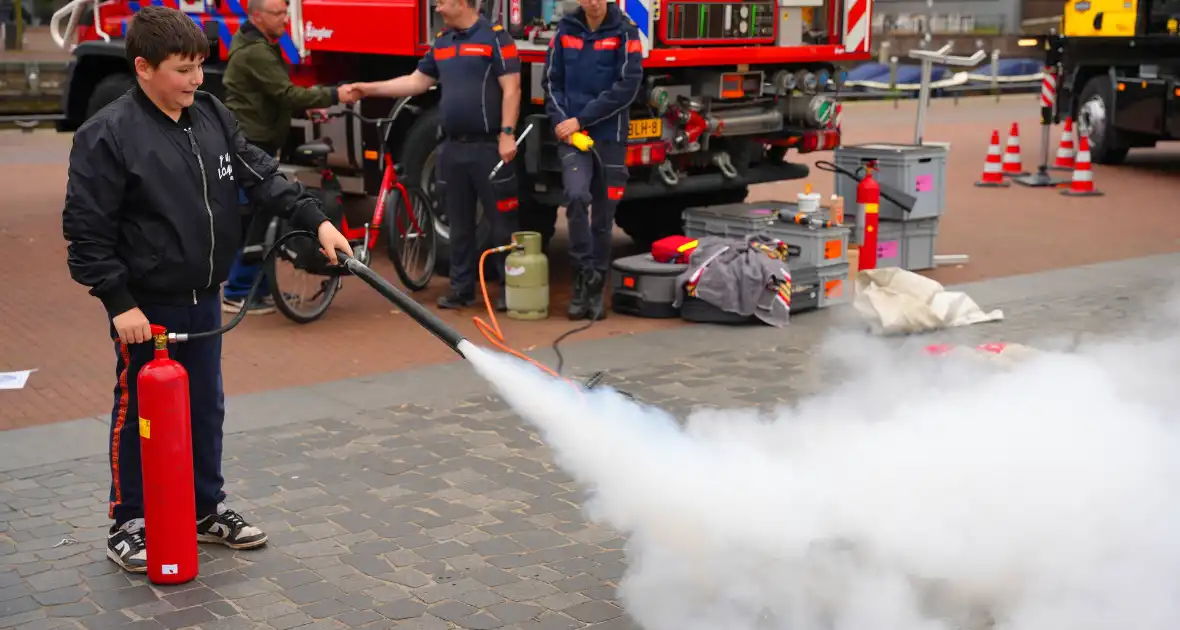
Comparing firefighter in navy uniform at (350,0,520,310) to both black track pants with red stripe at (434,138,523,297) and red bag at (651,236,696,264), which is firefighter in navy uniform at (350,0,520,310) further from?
red bag at (651,236,696,264)

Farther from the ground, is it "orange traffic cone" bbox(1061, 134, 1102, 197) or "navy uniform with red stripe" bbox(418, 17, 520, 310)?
"navy uniform with red stripe" bbox(418, 17, 520, 310)

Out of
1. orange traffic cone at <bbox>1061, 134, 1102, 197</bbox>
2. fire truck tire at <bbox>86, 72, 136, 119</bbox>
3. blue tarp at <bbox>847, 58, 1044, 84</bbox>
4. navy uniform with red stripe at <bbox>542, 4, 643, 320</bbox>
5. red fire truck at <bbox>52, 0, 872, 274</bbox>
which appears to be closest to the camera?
navy uniform with red stripe at <bbox>542, 4, 643, 320</bbox>

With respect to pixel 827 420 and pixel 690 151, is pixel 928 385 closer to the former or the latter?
pixel 827 420

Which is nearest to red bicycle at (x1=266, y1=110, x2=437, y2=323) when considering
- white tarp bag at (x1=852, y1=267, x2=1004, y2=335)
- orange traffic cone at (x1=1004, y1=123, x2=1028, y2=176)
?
white tarp bag at (x1=852, y1=267, x2=1004, y2=335)

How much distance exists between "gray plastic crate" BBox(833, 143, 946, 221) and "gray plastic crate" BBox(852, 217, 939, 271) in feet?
0.25

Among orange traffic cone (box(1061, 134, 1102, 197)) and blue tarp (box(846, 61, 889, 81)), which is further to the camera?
blue tarp (box(846, 61, 889, 81))

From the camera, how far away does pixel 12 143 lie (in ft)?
63.7

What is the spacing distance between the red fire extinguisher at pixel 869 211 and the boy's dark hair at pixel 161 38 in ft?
20.5

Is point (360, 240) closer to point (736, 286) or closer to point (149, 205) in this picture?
point (736, 286)

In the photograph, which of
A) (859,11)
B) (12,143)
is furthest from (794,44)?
(12,143)

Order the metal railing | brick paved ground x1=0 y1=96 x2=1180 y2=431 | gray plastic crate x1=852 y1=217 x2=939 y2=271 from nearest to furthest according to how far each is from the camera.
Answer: brick paved ground x1=0 y1=96 x2=1180 y2=431 → gray plastic crate x1=852 y1=217 x2=939 y2=271 → the metal railing

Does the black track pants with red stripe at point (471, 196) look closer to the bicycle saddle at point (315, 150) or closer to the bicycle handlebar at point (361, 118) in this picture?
the bicycle saddle at point (315, 150)

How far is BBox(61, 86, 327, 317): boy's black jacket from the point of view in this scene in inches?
179

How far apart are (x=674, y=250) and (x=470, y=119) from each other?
1.60 meters
